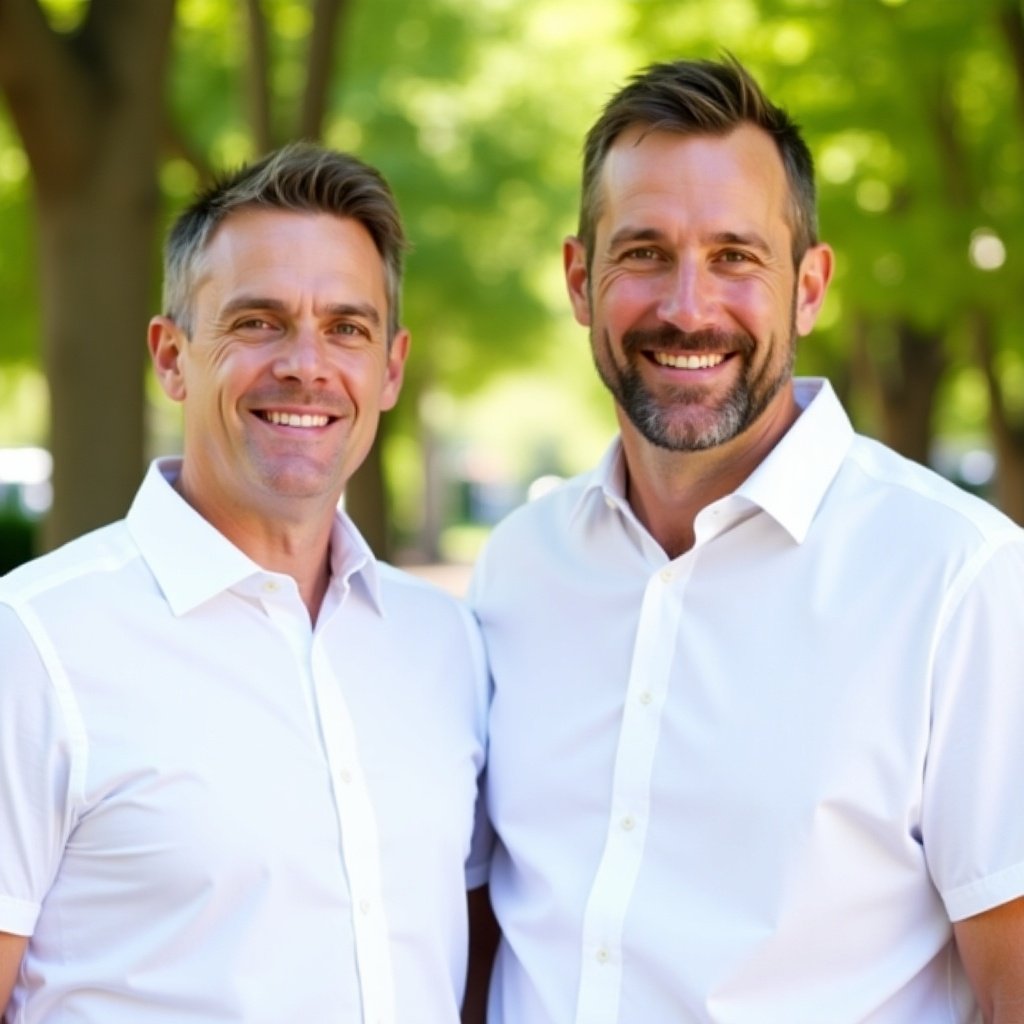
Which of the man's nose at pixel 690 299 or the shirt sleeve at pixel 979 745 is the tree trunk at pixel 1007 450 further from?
the shirt sleeve at pixel 979 745

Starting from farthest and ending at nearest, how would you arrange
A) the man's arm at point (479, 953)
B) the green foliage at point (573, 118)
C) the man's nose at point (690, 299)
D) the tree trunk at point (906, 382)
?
1. the tree trunk at point (906, 382)
2. the green foliage at point (573, 118)
3. the man's arm at point (479, 953)
4. the man's nose at point (690, 299)

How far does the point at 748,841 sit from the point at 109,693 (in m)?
1.23

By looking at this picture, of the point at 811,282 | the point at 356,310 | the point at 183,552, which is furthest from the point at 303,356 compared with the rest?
the point at 811,282

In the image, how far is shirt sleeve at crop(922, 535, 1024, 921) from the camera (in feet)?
9.84

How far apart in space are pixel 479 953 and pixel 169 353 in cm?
152

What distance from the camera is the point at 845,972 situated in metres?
3.11

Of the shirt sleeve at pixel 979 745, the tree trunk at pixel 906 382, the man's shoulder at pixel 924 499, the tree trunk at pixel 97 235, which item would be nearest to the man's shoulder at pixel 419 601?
the man's shoulder at pixel 924 499

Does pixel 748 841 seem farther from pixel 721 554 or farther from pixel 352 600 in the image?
pixel 352 600

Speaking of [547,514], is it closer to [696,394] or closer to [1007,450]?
[696,394]

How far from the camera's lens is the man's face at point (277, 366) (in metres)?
3.44

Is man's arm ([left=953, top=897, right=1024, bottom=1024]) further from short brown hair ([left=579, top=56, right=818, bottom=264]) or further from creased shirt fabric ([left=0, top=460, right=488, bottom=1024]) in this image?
short brown hair ([left=579, top=56, right=818, bottom=264])

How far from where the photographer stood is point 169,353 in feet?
12.1

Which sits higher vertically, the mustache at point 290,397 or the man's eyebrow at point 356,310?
the man's eyebrow at point 356,310

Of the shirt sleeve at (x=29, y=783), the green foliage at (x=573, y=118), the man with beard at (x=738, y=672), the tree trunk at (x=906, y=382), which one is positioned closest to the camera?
the shirt sleeve at (x=29, y=783)
